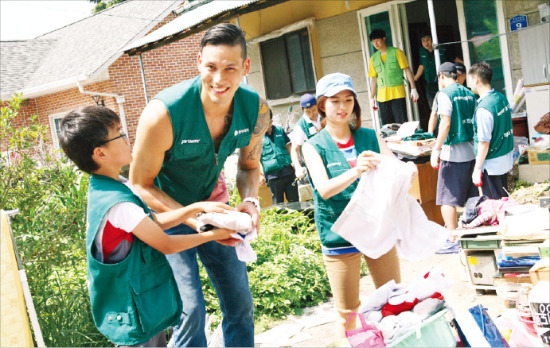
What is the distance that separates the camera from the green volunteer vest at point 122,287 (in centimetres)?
251

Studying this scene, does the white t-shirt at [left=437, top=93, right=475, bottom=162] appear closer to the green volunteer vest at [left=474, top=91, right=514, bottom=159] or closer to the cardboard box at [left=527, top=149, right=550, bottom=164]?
the green volunteer vest at [left=474, top=91, right=514, bottom=159]

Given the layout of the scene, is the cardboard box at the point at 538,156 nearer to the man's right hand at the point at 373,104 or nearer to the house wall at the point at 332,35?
the man's right hand at the point at 373,104

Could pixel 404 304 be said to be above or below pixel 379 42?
below

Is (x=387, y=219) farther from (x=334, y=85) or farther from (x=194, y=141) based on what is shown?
(x=194, y=141)

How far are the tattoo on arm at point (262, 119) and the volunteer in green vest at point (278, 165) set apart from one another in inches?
189

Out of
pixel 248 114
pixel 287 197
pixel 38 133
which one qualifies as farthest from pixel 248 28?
pixel 248 114

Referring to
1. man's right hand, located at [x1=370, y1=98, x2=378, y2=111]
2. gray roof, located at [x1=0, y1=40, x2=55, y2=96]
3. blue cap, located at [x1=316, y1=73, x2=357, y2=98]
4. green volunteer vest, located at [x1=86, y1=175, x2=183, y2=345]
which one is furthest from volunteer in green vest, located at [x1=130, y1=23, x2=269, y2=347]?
gray roof, located at [x1=0, y1=40, x2=55, y2=96]

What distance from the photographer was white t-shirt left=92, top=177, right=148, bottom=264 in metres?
2.52

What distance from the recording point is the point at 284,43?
12102 millimetres

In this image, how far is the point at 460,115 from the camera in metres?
6.20

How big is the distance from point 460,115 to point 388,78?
12.1 ft

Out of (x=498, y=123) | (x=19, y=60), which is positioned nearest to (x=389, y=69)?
(x=498, y=123)

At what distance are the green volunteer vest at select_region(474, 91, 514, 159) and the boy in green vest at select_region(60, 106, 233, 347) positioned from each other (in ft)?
13.0

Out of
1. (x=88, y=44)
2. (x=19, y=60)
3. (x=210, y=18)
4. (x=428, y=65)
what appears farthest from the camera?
(x=19, y=60)
